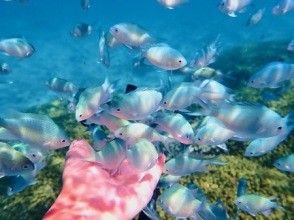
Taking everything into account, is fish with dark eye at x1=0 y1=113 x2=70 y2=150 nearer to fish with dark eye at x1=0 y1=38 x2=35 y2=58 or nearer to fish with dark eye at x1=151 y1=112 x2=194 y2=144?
fish with dark eye at x1=151 y1=112 x2=194 y2=144

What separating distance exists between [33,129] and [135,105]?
3.36ft

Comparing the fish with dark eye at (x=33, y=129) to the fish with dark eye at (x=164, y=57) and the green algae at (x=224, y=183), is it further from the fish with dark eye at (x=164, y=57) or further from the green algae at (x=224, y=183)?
the fish with dark eye at (x=164, y=57)

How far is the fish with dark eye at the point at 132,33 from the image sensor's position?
5929mm

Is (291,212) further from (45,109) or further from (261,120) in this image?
(45,109)

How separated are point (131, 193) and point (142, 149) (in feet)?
1.29

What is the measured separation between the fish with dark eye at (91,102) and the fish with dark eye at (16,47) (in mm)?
3675

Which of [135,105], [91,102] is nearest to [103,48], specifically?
[91,102]

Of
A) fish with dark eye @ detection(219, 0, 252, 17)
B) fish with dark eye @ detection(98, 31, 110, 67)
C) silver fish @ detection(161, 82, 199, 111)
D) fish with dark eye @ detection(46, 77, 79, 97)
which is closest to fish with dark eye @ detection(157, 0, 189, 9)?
fish with dark eye @ detection(219, 0, 252, 17)

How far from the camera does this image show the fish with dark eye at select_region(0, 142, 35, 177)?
3359mm

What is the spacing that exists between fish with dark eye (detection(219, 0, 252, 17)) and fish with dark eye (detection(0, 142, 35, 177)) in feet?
18.1

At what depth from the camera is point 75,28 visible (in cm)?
852

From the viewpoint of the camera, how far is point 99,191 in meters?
3.15

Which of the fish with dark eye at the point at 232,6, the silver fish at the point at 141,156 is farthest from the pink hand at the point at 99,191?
the fish with dark eye at the point at 232,6

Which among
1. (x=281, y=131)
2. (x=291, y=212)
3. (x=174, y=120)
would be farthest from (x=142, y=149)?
(x=291, y=212)
